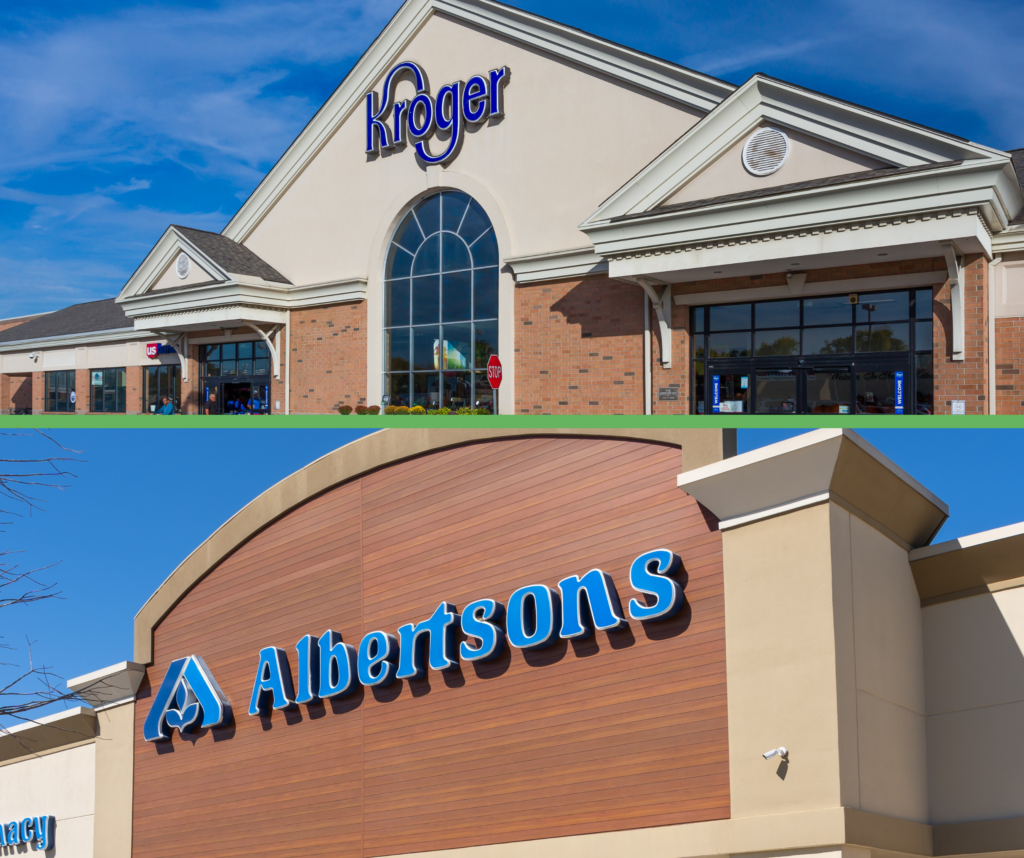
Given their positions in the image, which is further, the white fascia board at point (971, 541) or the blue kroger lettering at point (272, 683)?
the blue kroger lettering at point (272, 683)

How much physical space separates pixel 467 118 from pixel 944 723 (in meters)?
20.2

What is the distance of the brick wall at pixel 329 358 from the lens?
29.0 meters

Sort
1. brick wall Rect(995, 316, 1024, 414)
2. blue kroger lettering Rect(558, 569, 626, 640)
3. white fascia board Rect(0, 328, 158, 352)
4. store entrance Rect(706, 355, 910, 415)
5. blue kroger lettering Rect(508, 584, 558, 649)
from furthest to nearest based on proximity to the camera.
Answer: white fascia board Rect(0, 328, 158, 352) → store entrance Rect(706, 355, 910, 415) → brick wall Rect(995, 316, 1024, 414) → blue kroger lettering Rect(508, 584, 558, 649) → blue kroger lettering Rect(558, 569, 626, 640)

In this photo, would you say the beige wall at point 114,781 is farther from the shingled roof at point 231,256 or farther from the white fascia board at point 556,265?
the shingled roof at point 231,256

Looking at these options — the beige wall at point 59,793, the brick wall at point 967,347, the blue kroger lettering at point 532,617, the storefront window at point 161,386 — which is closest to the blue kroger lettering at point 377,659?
the blue kroger lettering at point 532,617

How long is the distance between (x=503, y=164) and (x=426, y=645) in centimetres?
1639

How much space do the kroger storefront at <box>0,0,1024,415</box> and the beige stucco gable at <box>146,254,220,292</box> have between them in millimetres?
94

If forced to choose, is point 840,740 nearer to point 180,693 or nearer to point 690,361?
point 180,693

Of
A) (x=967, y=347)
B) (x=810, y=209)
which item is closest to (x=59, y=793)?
(x=810, y=209)

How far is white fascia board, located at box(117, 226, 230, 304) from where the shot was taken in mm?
29812

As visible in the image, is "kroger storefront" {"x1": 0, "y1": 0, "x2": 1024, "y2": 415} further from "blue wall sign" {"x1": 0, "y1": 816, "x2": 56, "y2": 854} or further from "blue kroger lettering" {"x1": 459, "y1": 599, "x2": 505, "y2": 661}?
"blue wall sign" {"x1": 0, "y1": 816, "x2": 56, "y2": 854}

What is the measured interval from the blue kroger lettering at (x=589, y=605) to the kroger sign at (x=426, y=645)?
0.04 ft

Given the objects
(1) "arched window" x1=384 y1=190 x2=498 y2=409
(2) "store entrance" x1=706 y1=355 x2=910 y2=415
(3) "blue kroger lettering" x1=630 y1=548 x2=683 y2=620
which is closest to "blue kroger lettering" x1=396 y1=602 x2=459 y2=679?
(3) "blue kroger lettering" x1=630 y1=548 x2=683 y2=620

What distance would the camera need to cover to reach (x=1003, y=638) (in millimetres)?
12211
